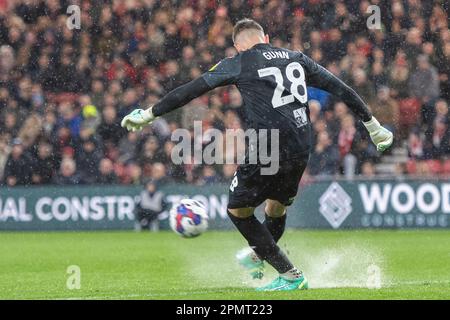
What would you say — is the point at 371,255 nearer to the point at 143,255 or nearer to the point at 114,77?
the point at 143,255

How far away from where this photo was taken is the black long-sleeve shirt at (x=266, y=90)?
959cm

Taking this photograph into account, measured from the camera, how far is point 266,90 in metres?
9.68

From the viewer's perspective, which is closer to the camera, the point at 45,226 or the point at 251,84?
the point at 251,84

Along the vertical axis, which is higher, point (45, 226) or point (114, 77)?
point (114, 77)

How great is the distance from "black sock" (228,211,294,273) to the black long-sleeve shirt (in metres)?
0.67

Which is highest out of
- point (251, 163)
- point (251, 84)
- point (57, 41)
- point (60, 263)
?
point (57, 41)

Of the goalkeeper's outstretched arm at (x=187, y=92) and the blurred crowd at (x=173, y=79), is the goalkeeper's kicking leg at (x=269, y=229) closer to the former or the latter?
the goalkeeper's outstretched arm at (x=187, y=92)

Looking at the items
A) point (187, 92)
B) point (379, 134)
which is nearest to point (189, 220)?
point (187, 92)

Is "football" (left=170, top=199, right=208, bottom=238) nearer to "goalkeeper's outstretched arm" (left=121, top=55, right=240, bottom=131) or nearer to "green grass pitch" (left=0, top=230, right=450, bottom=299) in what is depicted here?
"green grass pitch" (left=0, top=230, right=450, bottom=299)

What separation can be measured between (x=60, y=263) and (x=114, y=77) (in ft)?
24.8

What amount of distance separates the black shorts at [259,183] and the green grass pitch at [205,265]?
83cm

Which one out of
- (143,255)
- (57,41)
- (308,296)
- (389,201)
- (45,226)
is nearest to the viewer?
(308,296)
